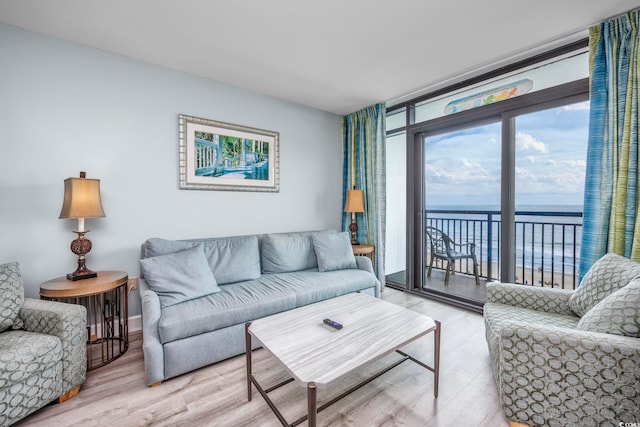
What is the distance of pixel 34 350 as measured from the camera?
143 centimetres

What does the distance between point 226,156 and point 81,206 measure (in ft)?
4.62

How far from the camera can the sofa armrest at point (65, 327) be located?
5.24 feet

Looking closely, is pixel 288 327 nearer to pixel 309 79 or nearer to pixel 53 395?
pixel 53 395

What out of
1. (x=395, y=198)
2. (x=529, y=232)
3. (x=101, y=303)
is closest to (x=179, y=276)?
(x=101, y=303)

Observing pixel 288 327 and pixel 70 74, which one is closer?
pixel 288 327

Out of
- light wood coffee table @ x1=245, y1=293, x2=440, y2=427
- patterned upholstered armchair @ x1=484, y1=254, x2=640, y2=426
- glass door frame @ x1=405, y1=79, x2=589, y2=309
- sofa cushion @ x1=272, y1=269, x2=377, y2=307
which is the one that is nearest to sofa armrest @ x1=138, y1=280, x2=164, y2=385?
light wood coffee table @ x1=245, y1=293, x2=440, y2=427

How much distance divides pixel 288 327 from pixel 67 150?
7.70 ft

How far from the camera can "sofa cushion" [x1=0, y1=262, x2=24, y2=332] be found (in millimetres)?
1575

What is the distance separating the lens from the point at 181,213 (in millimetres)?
2793

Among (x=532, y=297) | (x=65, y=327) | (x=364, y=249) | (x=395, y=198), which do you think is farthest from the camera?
(x=395, y=198)

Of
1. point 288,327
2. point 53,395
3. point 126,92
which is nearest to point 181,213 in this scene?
point 126,92

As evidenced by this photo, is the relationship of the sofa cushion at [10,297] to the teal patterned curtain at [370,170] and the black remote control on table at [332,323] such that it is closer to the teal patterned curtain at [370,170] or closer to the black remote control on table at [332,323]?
the black remote control on table at [332,323]

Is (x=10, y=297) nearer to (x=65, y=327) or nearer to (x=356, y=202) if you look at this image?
(x=65, y=327)

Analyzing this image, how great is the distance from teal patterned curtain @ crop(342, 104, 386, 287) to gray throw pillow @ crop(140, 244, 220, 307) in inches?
87.1
